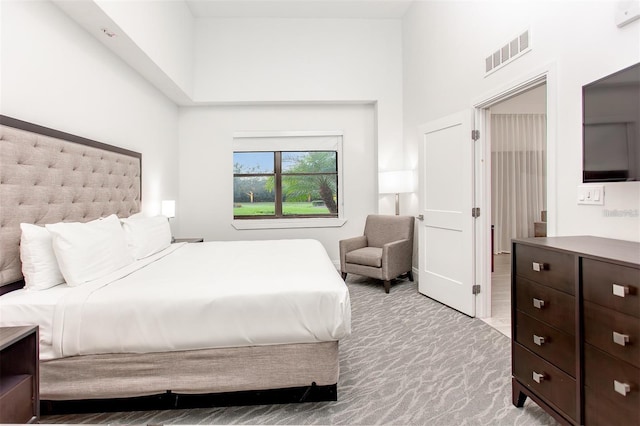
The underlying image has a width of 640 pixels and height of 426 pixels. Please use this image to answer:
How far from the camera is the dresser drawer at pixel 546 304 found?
1.45 meters

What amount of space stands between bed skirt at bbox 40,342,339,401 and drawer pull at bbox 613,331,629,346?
4.19 feet

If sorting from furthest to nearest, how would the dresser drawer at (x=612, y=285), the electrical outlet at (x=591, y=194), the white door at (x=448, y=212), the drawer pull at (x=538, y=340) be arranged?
1. the white door at (x=448, y=212)
2. the electrical outlet at (x=591, y=194)
3. the drawer pull at (x=538, y=340)
4. the dresser drawer at (x=612, y=285)

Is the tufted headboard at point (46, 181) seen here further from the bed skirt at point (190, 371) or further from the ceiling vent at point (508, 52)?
the ceiling vent at point (508, 52)

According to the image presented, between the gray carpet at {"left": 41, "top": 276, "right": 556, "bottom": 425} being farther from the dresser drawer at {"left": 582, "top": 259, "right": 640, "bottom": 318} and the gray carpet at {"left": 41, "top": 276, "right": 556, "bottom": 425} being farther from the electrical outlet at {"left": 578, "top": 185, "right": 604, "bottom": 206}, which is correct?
the electrical outlet at {"left": 578, "top": 185, "right": 604, "bottom": 206}

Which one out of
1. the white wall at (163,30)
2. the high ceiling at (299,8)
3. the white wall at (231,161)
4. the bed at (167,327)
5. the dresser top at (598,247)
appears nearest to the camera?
the dresser top at (598,247)

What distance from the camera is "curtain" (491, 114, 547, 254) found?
6.39m

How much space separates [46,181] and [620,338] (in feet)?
10.8

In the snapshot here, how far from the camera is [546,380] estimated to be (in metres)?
1.60

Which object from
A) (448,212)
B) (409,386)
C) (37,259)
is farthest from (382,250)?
(37,259)

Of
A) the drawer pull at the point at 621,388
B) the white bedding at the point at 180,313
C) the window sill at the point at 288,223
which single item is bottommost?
the drawer pull at the point at 621,388

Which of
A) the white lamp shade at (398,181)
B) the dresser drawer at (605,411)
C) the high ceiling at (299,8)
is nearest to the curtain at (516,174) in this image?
the white lamp shade at (398,181)

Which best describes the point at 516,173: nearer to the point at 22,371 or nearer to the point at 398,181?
the point at 398,181

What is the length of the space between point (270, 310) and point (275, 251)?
4.05ft

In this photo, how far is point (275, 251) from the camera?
119 inches
